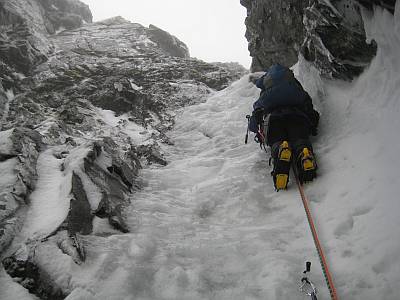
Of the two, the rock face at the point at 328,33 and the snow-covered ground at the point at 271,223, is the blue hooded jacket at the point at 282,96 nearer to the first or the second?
the snow-covered ground at the point at 271,223

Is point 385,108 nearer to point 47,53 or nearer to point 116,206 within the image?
point 116,206

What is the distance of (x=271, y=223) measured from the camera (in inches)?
232

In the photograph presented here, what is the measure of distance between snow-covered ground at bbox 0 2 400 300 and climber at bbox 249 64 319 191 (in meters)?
0.35

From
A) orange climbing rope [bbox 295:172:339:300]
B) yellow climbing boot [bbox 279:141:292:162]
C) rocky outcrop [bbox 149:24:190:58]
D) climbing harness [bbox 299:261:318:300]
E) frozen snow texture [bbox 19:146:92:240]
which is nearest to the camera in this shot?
orange climbing rope [bbox 295:172:339:300]

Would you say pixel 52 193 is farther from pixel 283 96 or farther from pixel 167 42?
pixel 167 42

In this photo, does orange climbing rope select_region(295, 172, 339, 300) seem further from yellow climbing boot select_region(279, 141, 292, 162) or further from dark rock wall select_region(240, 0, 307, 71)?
dark rock wall select_region(240, 0, 307, 71)

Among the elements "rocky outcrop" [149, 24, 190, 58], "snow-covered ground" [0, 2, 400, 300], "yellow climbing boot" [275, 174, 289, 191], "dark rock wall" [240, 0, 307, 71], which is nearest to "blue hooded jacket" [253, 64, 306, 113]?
"snow-covered ground" [0, 2, 400, 300]

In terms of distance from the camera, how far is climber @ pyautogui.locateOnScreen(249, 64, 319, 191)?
660cm

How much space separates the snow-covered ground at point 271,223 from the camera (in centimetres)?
436

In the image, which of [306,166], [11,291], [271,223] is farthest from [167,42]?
[11,291]

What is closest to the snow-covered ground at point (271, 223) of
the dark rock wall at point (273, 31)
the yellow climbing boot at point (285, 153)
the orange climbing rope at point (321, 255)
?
the orange climbing rope at point (321, 255)

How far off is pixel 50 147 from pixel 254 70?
11333 mm

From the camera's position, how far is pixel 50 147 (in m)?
8.38

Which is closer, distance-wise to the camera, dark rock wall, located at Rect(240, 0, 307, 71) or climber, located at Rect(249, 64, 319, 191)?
climber, located at Rect(249, 64, 319, 191)
